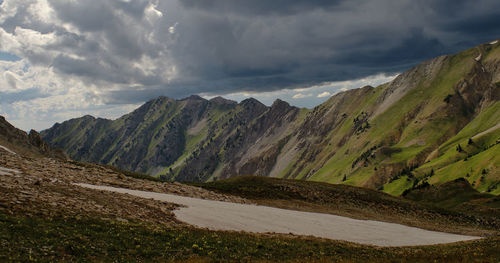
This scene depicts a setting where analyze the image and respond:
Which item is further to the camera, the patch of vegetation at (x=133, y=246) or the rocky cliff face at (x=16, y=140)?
the rocky cliff face at (x=16, y=140)

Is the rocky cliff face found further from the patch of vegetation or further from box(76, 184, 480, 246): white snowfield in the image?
the patch of vegetation

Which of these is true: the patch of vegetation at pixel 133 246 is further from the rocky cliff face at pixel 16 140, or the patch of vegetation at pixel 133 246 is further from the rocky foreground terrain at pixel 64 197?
the rocky cliff face at pixel 16 140

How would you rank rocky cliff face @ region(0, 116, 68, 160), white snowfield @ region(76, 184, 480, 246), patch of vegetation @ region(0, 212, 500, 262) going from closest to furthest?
1. patch of vegetation @ region(0, 212, 500, 262)
2. white snowfield @ region(76, 184, 480, 246)
3. rocky cliff face @ region(0, 116, 68, 160)

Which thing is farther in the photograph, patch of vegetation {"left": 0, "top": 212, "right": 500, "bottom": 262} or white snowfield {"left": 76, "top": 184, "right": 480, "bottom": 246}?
white snowfield {"left": 76, "top": 184, "right": 480, "bottom": 246}

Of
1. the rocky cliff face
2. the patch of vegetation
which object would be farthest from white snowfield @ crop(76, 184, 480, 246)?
the rocky cliff face

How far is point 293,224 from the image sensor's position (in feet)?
155

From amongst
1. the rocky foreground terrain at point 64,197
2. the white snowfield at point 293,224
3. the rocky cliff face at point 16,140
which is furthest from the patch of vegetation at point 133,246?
the rocky cliff face at point 16,140

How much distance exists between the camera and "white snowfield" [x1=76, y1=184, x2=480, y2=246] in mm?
41219

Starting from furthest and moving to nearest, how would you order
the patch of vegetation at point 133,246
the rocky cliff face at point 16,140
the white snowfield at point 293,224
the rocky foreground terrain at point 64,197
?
1. the rocky cliff face at point 16,140
2. the white snowfield at point 293,224
3. the rocky foreground terrain at point 64,197
4. the patch of vegetation at point 133,246

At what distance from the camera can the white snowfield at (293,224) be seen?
41.2 m

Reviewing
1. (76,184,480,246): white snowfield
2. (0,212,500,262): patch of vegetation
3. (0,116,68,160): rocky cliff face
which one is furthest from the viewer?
(0,116,68,160): rocky cliff face

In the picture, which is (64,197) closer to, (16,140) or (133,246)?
(133,246)

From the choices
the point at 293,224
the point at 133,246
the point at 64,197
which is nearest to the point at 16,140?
the point at 64,197

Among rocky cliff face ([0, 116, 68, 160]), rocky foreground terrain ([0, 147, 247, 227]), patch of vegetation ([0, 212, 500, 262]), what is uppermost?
rocky cliff face ([0, 116, 68, 160])
